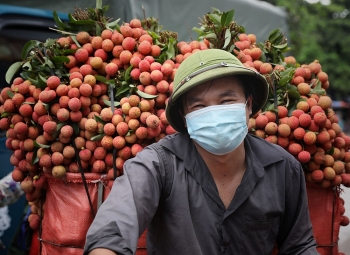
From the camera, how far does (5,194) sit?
8.30ft

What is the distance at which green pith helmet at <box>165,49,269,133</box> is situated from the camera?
1599 millimetres

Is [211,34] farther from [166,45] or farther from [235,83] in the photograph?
[235,83]

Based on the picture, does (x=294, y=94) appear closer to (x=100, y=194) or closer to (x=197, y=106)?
(x=197, y=106)

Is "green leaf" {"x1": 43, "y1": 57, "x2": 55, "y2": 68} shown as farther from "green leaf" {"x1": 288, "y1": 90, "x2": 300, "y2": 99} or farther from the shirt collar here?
"green leaf" {"x1": 288, "y1": 90, "x2": 300, "y2": 99}

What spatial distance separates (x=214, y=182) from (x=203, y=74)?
47cm

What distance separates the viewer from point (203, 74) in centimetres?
160

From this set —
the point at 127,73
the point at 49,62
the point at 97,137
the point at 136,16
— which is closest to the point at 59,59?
the point at 49,62

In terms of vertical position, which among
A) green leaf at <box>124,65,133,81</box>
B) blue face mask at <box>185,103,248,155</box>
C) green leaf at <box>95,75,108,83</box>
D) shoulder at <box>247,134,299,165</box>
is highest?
green leaf at <box>124,65,133,81</box>

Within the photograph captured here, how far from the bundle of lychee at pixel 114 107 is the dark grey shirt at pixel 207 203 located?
306mm

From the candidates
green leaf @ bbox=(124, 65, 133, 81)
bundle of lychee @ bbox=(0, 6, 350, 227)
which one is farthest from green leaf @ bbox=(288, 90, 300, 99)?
green leaf @ bbox=(124, 65, 133, 81)

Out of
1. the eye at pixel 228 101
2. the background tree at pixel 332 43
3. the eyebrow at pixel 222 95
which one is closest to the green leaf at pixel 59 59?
the eyebrow at pixel 222 95

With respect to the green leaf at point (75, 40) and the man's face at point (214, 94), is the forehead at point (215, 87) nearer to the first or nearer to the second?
the man's face at point (214, 94)

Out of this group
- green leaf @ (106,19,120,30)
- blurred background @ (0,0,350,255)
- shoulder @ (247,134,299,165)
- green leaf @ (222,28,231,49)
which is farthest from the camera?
blurred background @ (0,0,350,255)

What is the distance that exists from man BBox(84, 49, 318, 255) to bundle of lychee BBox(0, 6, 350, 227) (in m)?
0.31
